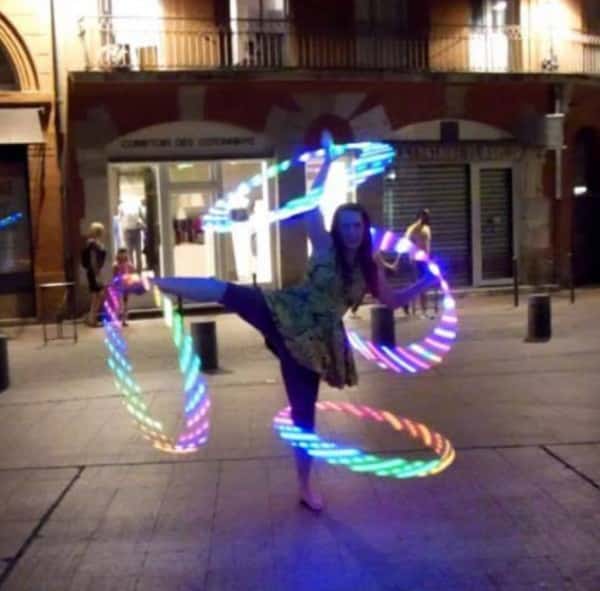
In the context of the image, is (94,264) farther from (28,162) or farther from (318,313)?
(318,313)

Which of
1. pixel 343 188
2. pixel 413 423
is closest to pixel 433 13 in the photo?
pixel 343 188

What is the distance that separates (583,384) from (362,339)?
4.91m

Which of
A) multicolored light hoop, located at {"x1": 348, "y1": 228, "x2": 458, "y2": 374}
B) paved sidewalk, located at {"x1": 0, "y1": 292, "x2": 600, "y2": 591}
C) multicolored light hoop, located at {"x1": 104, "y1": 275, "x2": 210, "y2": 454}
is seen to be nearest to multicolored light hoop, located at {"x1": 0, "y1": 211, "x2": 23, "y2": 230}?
multicolored light hoop, located at {"x1": 104, "y1": 275, "x2": 210, "y2": 454}

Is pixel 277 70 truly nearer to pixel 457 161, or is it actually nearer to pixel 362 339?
pixel 457 161

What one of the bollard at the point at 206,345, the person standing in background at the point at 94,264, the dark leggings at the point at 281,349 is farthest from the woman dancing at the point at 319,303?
the person standing in background at the point at 94,264

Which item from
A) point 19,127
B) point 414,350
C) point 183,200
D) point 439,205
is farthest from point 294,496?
point 439,205

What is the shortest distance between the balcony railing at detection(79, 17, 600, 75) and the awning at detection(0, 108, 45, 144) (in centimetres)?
148

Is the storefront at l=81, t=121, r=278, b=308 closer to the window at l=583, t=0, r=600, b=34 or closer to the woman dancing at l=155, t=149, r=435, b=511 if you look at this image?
the window at l=583, t=0, r=600, b=34

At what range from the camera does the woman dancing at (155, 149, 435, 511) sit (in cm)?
653

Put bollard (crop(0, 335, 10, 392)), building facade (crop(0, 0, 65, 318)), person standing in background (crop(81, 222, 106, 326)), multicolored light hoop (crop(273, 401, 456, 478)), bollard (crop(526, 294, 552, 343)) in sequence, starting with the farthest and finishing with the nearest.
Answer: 1. building facade (crop(0, 0, 65, 318))
2. person standing in background (crop(81, 222, 106, 326))
3. bollard (crop(526, 294, 552, 343))
4. bollard (crop(0, 335, 10, 392))
5. multicolored light hoop (crop(273, 401, 456, 478))

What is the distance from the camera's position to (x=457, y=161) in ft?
74.3

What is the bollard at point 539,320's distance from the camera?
49.4 feet

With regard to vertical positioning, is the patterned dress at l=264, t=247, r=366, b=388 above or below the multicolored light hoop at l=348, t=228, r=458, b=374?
above

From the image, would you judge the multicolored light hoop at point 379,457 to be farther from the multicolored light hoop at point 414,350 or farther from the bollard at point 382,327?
the bollard at point 382,327
